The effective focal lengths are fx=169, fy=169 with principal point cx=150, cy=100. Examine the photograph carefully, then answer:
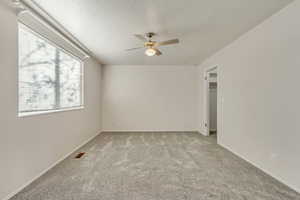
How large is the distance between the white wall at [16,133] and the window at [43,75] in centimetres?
17

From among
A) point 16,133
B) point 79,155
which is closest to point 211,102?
point 79,155

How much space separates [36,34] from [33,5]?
1.39ft

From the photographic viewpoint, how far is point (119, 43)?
3.81m

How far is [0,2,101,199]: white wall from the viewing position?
6.15 feet

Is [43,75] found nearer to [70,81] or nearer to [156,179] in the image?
[70,81]

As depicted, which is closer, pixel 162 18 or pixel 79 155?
pixel 162 18

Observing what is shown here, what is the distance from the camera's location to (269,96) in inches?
102

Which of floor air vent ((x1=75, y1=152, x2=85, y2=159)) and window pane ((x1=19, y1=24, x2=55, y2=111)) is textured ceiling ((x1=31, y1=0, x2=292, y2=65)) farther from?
floor air vent ((x1=75, y1=152, x2=85, y2=159))

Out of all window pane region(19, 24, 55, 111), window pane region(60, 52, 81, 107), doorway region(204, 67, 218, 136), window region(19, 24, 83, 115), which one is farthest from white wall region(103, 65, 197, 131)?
window pane region(19, 24, 55, 111)

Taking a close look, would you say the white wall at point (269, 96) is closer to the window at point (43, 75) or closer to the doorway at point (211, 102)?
the doorway at point (211, 102)

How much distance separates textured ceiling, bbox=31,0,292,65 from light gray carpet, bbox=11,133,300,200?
240 cm

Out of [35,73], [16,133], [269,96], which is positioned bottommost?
[16,133]

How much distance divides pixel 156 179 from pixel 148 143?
2.07m

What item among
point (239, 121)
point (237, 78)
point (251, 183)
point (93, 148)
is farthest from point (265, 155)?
point (93, 148)
